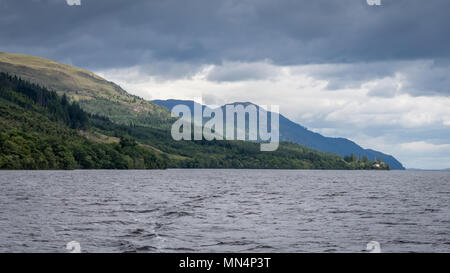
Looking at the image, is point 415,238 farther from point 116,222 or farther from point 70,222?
point 70,222

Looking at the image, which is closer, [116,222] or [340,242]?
[340,242]

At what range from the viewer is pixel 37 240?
40.7m

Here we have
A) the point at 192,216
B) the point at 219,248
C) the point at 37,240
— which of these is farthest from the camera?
the point at 192,216
